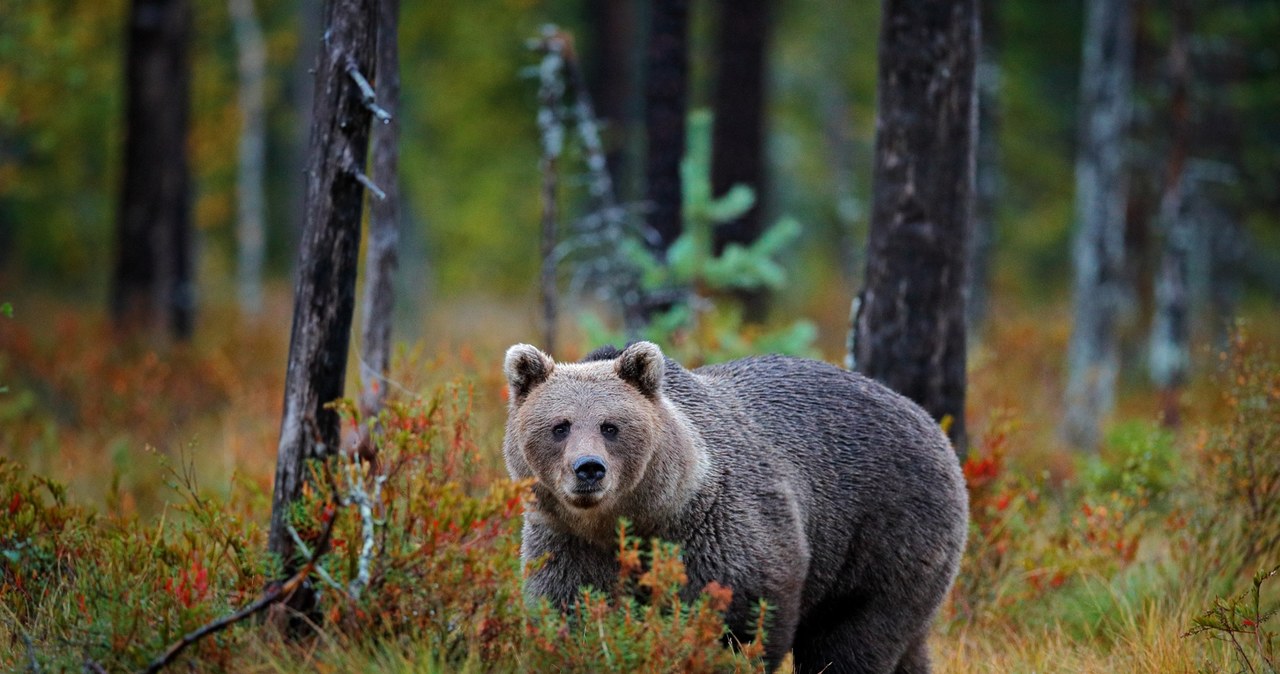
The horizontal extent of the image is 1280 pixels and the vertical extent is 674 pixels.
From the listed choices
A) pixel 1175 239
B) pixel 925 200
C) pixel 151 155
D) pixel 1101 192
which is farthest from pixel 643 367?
pixel 151 155

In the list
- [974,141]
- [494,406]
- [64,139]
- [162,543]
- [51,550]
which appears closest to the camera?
[162,543]

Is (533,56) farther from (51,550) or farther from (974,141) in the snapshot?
(51,550)

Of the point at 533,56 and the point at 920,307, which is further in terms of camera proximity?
the point at 533,56

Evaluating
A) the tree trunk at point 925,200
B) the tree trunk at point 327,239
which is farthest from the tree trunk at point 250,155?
the tree trunk at point 327,239

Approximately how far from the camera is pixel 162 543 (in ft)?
15.9

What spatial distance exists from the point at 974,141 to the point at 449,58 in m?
16.6

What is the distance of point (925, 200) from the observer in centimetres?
698

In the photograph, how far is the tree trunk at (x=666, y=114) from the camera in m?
9.89

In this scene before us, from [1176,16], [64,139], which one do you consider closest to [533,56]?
[64,139]

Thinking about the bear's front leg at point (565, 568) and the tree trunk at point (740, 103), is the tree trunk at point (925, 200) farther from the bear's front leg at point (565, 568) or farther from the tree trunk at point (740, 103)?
the tree trunk at point (740, 103)

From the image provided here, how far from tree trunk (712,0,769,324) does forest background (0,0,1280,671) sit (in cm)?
215

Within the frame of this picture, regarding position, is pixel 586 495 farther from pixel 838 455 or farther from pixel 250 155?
pixel 250 155

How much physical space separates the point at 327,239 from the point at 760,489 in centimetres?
211

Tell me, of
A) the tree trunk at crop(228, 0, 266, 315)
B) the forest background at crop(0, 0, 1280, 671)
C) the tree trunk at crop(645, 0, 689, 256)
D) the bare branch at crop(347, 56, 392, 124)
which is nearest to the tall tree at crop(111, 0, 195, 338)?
the forest background at crop(0, 0, 1280, 671)
